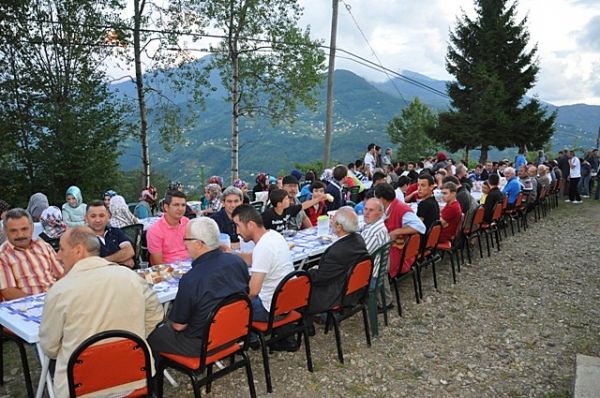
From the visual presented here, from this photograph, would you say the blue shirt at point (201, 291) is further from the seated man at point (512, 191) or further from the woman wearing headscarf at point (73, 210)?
the seated man at point (512, 191)

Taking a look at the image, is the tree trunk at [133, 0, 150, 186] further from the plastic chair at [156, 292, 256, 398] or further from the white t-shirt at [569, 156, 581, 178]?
the white t-shirt at [569, 156, 581, 178]

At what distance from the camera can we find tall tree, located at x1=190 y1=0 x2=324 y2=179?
546 inches

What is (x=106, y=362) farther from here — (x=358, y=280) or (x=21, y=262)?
(x=358, y=280)

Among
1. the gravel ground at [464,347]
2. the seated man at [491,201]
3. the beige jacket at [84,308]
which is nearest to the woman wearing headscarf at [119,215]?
the gravel ground at [464,347]

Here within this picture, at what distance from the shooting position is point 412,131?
3978 cm

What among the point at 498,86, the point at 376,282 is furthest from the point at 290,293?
the point at 498,86

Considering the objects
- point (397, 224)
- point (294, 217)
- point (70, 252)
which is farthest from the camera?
point (294, 217)

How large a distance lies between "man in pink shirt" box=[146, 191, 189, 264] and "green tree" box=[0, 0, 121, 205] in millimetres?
7503

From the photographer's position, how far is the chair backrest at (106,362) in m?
2.13

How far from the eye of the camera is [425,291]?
561 centimetres

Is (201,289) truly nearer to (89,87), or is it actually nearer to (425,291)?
(425,291)

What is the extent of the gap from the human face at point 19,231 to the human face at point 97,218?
0.51 m

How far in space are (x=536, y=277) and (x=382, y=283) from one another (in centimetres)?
304

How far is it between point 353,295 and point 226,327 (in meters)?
1.47
